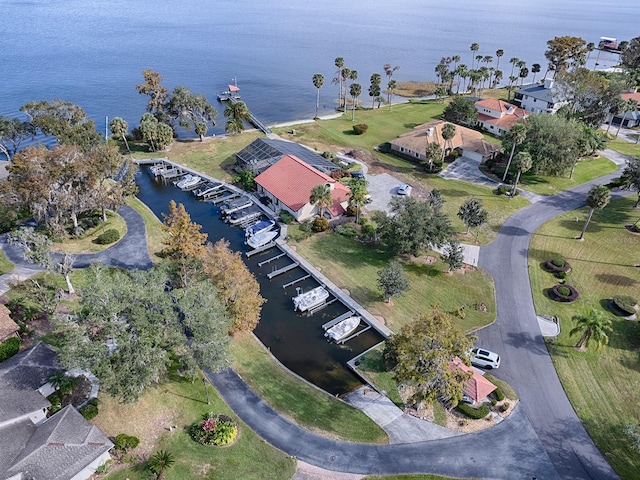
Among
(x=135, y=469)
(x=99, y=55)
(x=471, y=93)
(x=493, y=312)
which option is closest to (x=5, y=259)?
(x=135, y=469)

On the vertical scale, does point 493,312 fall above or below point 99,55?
below

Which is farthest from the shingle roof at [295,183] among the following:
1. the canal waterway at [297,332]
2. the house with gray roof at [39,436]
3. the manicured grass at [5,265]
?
the house with gray roof at [39,436]

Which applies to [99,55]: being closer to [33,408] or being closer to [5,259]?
[5,259]

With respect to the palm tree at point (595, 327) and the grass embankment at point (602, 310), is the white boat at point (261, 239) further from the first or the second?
the palm tree at point (595, 327)

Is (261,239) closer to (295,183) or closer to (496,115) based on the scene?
(295,183)

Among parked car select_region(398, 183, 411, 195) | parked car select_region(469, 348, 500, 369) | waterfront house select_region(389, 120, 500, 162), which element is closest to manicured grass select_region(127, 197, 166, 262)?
parked car select_region(398, 183, 411, 195)

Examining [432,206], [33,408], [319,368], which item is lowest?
[319,368]
